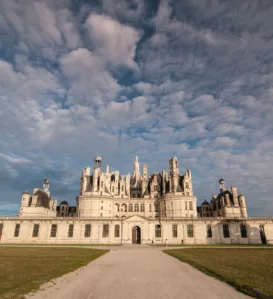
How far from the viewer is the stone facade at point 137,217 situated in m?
57.4

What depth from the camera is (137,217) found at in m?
58.4

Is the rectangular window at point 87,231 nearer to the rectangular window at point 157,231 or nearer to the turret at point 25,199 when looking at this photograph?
the rectangular window at point 157,231

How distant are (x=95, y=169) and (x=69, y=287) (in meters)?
63.9

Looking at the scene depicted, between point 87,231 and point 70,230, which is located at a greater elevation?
point 70,230

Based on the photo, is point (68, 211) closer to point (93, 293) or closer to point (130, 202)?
point (130, 202)

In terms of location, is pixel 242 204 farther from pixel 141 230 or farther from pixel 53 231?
pixel 53 231

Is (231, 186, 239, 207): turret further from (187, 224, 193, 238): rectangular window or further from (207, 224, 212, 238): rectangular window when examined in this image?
(187, 224, 193, 238): rectangular window

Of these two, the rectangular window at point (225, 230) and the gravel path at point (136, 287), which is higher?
the rectangular window at point (225, 230)

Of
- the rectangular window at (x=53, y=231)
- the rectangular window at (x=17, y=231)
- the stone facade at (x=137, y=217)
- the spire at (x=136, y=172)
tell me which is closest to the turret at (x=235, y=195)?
the stone facade at (x=137, y=217)

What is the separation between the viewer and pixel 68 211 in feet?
313

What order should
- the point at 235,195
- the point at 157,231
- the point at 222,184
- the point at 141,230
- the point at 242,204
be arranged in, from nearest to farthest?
the point at 141,230, the point at 157,231, the point at 235,195, the point at 242,204, the point at 222,184

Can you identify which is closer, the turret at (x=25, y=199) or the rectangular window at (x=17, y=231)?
the rectangular window at (x=17, y=231)

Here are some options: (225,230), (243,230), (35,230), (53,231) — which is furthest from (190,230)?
(35,230)

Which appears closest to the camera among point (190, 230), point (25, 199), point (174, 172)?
point (190, 230)
